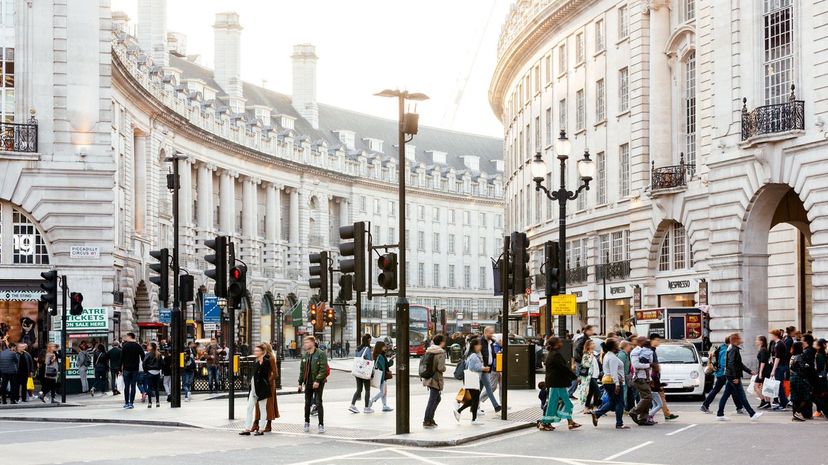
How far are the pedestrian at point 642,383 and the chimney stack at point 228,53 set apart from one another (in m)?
82.3

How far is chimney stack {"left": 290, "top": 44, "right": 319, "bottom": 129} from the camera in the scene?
122625 millimetres

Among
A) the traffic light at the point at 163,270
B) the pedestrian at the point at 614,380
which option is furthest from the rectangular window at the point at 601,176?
the pedestrian at the point at 614,380

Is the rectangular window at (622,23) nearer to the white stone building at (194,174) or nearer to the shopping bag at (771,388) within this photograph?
the white stone building at (194,174)

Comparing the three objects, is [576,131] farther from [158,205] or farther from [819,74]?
[158,205]

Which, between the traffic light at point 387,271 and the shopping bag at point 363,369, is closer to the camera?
the traffic light at point 387,271

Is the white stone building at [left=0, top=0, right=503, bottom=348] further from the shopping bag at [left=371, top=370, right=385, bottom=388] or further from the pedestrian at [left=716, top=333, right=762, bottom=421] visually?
the pedestrian at [left=716, top=333, right=762, bottom=421]

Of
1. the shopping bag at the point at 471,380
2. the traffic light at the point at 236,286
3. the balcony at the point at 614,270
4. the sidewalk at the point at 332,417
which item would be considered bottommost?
the sidewalk at the point at 332,417

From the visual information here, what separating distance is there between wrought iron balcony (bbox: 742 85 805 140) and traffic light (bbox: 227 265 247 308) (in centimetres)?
1954

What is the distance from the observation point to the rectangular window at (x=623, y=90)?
56.3 m

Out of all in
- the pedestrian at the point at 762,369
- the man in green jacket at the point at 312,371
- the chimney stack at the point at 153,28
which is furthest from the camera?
the chimney stack at the point at 153,28

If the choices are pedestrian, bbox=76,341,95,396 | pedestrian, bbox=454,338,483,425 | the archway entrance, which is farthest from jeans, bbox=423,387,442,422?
the archway entrance

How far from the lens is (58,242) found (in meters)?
48.6

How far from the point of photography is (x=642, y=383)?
1050 inches

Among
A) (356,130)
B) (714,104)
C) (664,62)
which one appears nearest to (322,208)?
(356,130)
